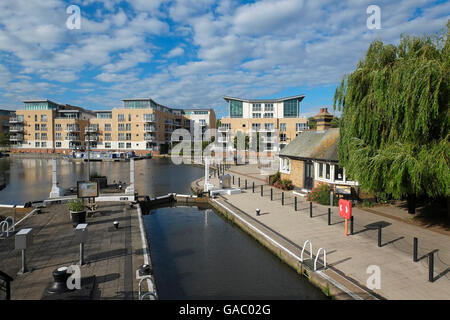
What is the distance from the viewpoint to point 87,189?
16.4 meters

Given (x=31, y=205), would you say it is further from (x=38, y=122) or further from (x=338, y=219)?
(x=38, y=122)

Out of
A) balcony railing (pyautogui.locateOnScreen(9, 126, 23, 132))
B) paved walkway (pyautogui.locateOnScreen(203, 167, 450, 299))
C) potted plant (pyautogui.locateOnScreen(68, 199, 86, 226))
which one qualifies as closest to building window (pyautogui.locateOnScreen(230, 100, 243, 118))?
paved walkway (pyautogui.locateOnScreen(203, 167, 450, 299))

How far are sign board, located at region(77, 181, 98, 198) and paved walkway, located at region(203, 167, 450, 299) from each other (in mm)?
8970

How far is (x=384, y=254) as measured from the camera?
32.1 ft

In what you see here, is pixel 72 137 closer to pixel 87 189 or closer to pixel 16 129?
pixel 16 129

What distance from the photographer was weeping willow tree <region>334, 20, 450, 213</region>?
386 inches

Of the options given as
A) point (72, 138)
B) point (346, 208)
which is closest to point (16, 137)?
point (72, 138)

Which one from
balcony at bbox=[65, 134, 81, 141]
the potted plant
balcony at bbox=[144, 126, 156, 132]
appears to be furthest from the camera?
balcony at bbox=[65, 134, 81, 141]

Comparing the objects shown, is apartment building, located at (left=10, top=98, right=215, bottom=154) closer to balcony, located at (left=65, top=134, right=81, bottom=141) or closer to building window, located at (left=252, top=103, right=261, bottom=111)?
balcony, located at (left=65, top=134, right=81, bottom=141)

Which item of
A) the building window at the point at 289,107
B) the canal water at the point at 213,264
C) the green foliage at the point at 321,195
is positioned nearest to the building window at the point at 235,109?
the building window at the point at 289,107

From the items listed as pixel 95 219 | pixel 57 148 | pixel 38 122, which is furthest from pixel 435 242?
pixel 38 122
